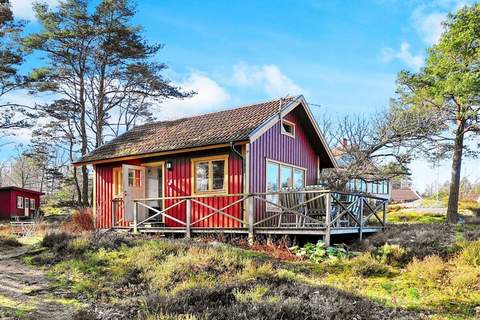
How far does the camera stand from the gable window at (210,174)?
39.8 feet

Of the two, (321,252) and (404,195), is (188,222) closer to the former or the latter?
(321,252)

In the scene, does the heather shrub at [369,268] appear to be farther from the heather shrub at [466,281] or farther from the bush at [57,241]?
the bush at [57,241]

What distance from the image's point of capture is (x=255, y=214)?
11852mm

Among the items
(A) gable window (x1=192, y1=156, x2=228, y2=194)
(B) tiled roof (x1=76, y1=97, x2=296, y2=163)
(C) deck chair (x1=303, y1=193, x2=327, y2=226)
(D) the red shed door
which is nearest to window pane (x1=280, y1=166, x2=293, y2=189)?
(B) tiled roof (x1=76, y1=97, x2=296, y2=163)

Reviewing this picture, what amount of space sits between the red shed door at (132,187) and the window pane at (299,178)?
17.6 feet

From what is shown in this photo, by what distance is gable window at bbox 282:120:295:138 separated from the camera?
45.2ft

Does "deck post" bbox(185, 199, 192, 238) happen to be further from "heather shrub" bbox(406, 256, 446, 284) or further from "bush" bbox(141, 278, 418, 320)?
"heather shrub" bbox(406, 256, 446, 284)

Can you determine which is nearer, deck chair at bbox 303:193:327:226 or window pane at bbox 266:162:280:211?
deck chair at bbox 303:193:327:226

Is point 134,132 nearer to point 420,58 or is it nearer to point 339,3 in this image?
point 339,3

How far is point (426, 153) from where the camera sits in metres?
19.2

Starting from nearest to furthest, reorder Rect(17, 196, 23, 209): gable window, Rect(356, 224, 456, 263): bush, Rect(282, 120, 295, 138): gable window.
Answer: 1. Rect(356, 224, 456, 263): bush
2. Rect(282, 120, 295, 138): gable window
3. Rect(17, 196, 23, 209): gable window

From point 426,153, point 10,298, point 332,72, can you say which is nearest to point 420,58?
point 426,153

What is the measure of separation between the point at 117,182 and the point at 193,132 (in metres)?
3.41

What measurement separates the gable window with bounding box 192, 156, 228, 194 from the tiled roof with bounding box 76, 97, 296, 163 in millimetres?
686
